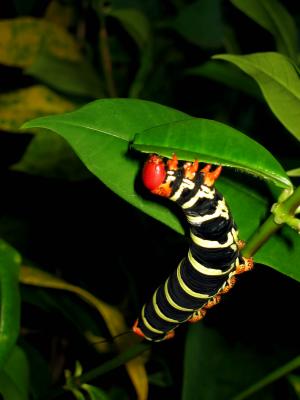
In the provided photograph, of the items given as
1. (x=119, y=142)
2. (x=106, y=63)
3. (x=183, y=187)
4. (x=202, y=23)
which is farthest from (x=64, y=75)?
(x=183, y=187)

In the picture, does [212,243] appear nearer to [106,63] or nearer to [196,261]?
[196,261]

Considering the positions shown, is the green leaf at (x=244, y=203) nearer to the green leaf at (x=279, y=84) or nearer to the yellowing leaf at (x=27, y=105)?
the green leaf at (x=279, y=84)

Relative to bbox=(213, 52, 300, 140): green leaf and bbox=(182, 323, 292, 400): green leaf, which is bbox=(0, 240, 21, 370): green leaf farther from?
bbox=(213, 52, 300, 140): green leaf

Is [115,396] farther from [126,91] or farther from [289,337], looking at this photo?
[126,91]

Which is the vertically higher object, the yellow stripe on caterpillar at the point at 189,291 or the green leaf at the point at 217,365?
the yellow stripe on caterpillar at the point at 189,291

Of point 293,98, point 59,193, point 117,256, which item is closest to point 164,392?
point 117,256

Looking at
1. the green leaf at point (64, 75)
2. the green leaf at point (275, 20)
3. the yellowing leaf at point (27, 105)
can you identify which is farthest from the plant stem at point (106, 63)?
the green leaf at point (275, 20)
